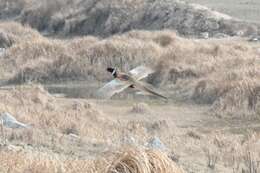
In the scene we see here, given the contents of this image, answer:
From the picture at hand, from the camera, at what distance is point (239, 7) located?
42.6 metres

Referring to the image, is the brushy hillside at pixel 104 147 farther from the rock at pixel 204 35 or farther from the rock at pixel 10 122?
the rock at pixel 204 35

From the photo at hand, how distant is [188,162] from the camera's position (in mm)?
11812

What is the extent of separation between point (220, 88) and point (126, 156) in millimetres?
14480

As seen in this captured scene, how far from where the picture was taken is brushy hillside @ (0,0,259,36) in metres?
37.9

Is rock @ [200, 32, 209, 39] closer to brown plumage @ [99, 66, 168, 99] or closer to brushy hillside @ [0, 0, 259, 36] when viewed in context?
brushy hillside @ [0, 0, 259, 36]

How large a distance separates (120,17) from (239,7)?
6901 mm

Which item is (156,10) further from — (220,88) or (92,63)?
(220,88)

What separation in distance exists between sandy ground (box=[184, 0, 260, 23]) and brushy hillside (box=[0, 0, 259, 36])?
1238 mm

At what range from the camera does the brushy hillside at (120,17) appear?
37906 mm

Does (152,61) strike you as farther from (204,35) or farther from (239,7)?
(239,7)

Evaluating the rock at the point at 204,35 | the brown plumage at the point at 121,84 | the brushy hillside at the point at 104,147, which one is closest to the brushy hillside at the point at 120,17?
the rock at the point at 204,35

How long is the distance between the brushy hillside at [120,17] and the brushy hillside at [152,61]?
Result: 17.5 feet

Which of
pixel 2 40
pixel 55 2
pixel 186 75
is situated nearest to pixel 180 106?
pixel 186 75

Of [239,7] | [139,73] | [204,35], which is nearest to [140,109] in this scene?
[139,73]
